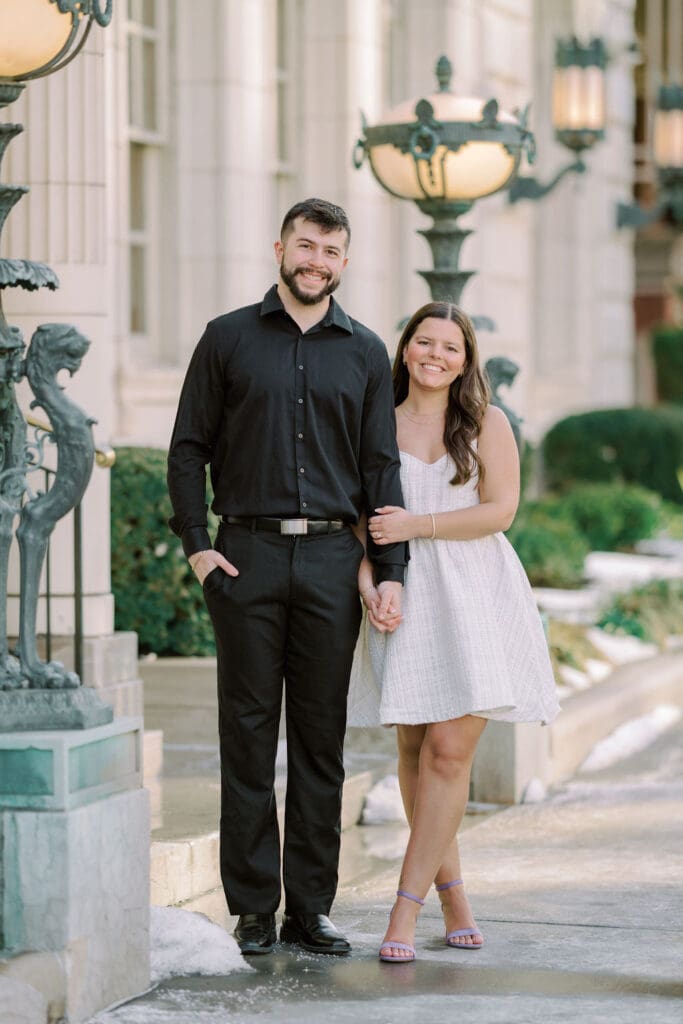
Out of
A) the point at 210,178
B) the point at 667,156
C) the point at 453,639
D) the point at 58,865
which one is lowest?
the point at 58,865

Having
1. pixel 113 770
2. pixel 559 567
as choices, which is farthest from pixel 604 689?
pixel 113 770

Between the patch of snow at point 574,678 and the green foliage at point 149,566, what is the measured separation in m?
2.05

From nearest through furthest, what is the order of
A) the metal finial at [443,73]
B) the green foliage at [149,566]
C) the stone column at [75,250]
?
1. the stone column at [75,250]
2. the metal finial at [443,73]
3. the green foliage at [149,566]

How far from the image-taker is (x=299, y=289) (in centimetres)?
547

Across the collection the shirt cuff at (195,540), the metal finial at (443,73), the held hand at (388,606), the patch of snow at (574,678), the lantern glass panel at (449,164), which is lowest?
the patch of snow at (574,678)

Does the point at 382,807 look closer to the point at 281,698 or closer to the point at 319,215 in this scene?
the point at 281,698

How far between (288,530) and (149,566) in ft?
13.5

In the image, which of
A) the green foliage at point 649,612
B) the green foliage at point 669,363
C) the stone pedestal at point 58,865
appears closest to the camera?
the stone pedestal at point 58,865

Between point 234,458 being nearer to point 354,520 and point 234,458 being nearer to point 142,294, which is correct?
point 354,520

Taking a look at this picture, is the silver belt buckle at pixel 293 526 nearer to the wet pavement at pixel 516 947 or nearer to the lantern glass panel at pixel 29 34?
the wet pavement at pixel 516 947

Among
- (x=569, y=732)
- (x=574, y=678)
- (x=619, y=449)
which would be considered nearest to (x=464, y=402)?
(x=569, y=732)

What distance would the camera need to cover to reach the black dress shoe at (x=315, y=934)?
5602mm

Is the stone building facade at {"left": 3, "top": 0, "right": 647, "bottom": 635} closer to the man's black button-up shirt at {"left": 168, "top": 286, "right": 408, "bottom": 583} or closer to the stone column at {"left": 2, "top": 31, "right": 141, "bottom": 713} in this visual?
the stone column at {"left": 2, "top": 31, "right": 141, "bottom": 713}

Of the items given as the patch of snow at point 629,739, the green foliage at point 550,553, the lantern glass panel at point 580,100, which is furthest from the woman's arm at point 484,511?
the lantern glass panel at point 580,100
